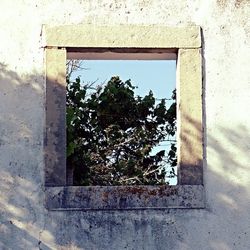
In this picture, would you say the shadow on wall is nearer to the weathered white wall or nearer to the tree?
the weathered white wall

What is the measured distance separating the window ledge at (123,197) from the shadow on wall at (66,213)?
56 mm

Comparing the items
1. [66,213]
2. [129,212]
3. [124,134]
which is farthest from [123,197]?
[124,134]

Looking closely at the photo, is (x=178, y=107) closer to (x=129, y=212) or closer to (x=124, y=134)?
(x=129, y=212)

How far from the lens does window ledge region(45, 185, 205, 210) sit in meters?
5.39

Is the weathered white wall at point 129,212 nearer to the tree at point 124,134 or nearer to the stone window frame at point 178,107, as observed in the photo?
the stone window frame at point 178,107

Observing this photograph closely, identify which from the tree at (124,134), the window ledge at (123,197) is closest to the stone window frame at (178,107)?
the window ledge at (123,197)

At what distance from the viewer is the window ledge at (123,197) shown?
5387 millimetres

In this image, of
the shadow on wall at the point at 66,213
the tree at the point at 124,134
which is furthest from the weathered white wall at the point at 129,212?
the tree at the point at 124,134

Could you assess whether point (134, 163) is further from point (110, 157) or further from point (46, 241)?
point (46, 241)

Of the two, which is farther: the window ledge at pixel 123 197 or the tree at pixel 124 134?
the tree at pixel 124 134

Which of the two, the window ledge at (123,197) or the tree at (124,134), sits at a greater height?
the tree at (124,134)

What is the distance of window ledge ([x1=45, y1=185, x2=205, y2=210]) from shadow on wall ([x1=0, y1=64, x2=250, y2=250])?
0.06 m

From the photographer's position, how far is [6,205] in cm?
541

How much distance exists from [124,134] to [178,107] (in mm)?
6218
